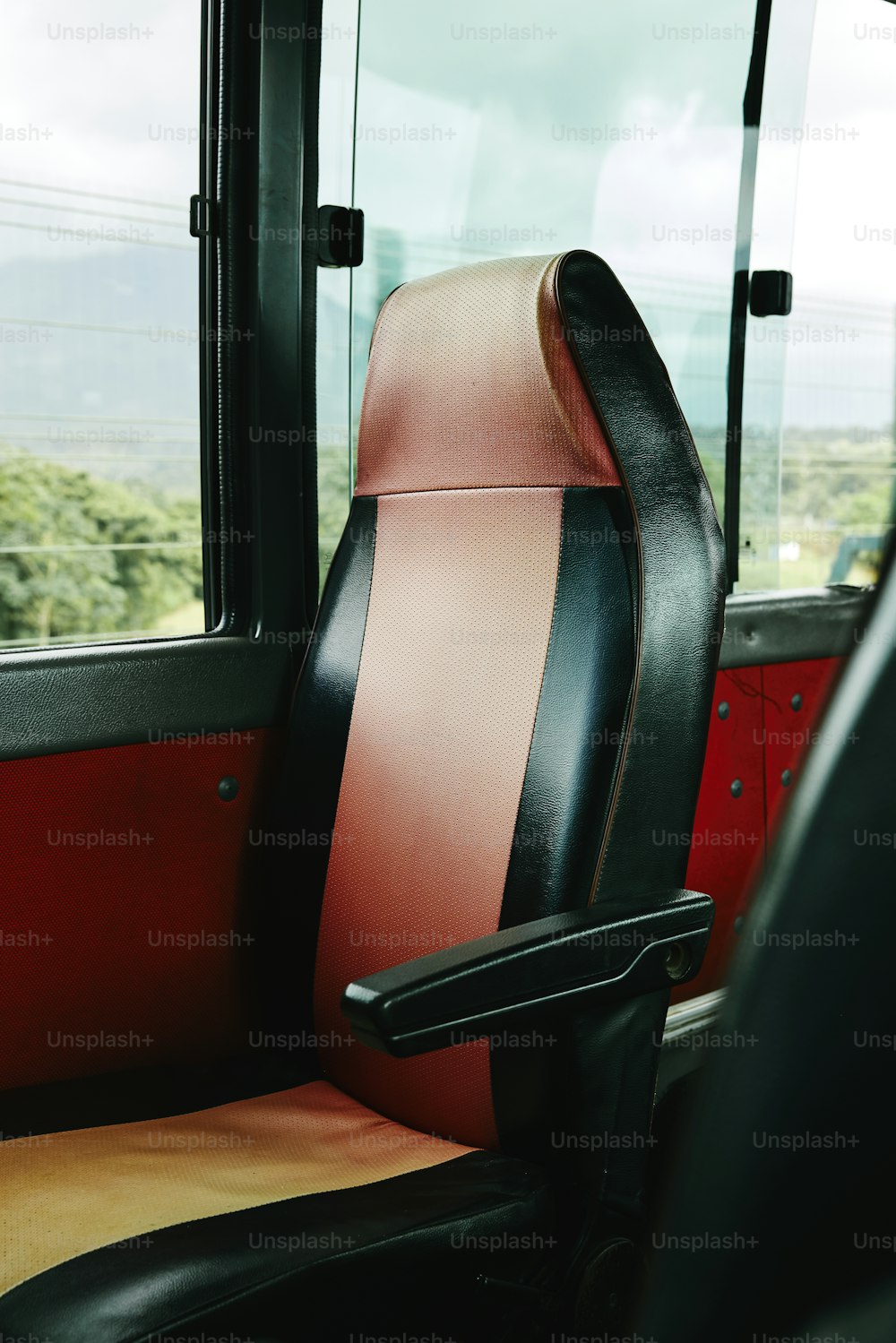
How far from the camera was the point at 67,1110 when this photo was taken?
1.39 metres

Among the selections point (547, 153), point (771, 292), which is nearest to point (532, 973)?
point (547, 153)

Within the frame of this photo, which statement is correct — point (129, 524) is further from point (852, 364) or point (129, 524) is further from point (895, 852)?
point (895, 852)

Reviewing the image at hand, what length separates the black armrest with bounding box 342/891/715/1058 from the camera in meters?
1.01

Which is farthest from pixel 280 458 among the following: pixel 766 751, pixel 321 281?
pixel 766 751

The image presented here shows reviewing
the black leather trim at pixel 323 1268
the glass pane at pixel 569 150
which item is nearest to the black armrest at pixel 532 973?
the black leather trim at pixel 323 1268

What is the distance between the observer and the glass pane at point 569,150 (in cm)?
200

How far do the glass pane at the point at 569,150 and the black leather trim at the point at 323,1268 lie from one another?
1.26 metres

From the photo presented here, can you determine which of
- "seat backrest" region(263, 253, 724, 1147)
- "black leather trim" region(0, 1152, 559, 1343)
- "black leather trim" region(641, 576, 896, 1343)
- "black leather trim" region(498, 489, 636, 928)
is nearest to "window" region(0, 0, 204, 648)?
"seat backrest" region(263, 253, 724, 1147)

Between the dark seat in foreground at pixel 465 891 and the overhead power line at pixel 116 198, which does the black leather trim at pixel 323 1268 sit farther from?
the overhead power line at pixel 116 198

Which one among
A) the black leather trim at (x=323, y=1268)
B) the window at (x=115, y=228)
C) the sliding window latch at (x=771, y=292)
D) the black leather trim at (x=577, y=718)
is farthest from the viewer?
the sliding window latch at (x=771, y=292)

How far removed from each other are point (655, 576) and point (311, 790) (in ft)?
1.80

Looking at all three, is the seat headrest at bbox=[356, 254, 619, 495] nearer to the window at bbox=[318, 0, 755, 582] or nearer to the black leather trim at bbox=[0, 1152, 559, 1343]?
the window at bbox=[318, 0, 755, 582]

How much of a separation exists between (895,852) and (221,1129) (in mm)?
1234

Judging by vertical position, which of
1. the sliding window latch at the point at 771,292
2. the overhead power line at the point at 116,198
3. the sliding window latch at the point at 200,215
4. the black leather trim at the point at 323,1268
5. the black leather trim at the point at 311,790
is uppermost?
the overhead power line at the point at 116,198
